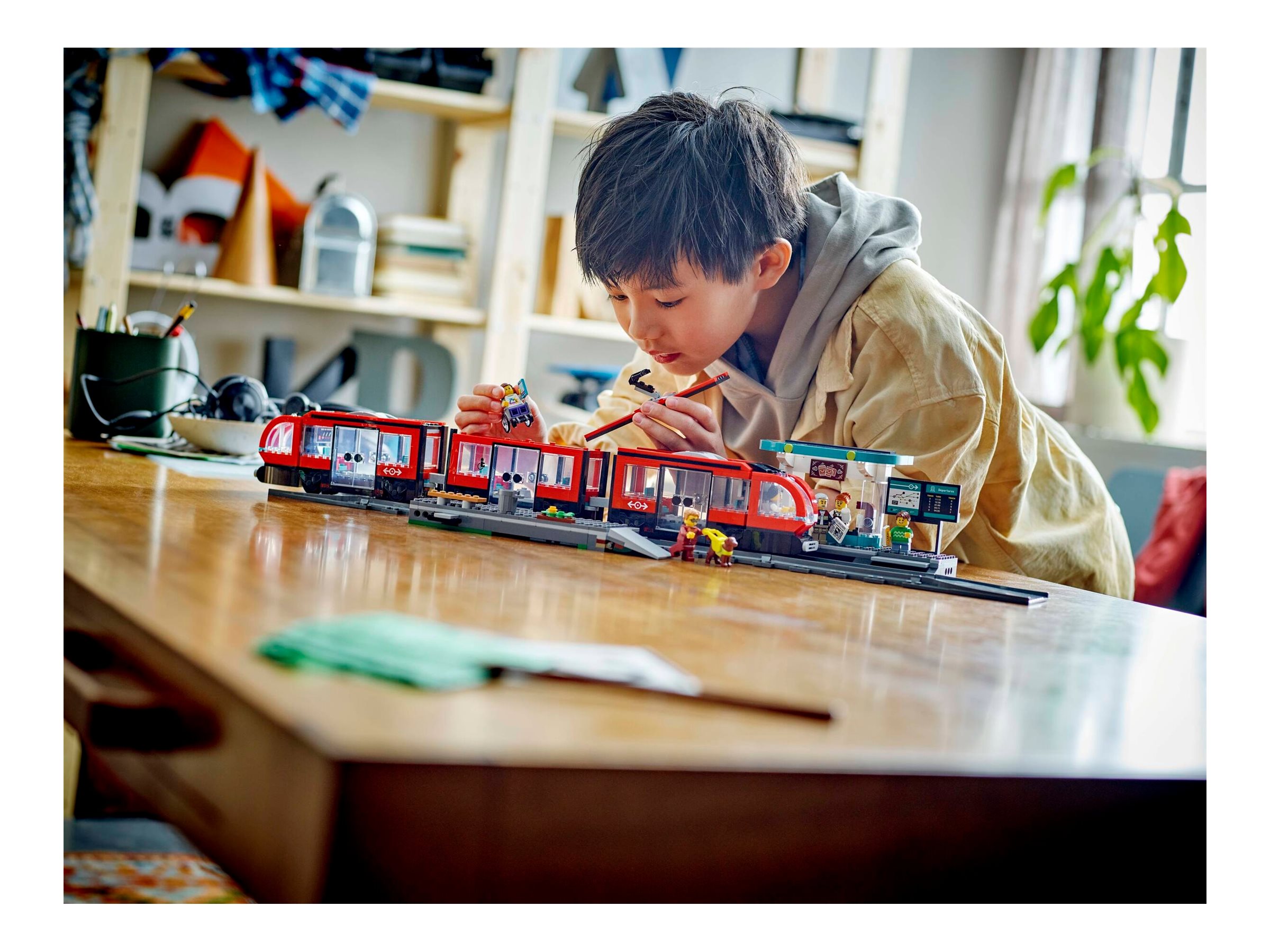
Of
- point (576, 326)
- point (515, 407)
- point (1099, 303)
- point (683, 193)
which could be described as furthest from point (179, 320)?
point (1099, 303)

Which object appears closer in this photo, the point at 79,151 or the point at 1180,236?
the point at 79,151

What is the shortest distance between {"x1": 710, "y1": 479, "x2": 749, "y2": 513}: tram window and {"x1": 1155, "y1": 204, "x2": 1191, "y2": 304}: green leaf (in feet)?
7.31

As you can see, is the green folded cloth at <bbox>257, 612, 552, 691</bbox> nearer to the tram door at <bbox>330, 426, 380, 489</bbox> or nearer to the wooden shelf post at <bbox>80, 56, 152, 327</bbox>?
the tram door at <bbox>330, 426, 380, 489</bbox>

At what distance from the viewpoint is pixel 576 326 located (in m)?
2.94

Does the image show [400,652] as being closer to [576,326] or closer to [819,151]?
[576,326]

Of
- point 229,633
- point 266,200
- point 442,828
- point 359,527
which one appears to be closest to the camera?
point 442,828

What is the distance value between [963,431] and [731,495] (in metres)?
0.29

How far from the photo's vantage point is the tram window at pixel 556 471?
3.53ft

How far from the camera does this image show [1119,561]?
1504 mm

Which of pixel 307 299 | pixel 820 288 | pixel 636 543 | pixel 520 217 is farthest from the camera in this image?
pixel 520 217

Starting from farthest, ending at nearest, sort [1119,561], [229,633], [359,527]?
1. [1119,561]
2. [359,527]
3. [229,633]
